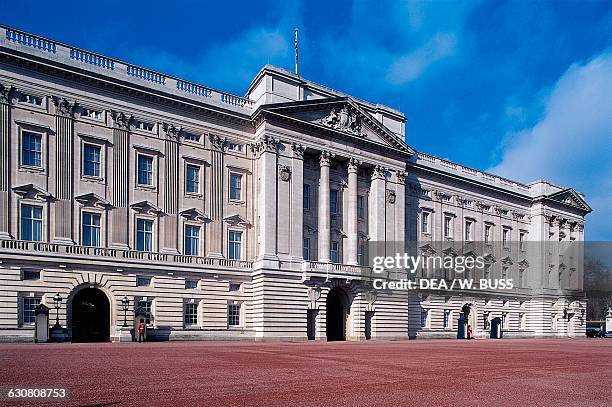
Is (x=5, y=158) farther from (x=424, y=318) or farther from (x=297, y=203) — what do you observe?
(x=424, y=318)

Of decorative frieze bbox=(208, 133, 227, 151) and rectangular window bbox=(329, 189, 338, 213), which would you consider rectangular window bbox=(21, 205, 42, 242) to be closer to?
decorative frieze bbox=(208, 133, 227, 151)

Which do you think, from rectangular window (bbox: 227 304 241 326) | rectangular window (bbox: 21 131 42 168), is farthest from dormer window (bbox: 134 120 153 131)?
rectangular window (bbox: 227 304 241 326)

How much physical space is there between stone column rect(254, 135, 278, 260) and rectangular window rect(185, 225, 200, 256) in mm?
5471

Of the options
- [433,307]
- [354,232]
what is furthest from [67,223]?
[433,307]

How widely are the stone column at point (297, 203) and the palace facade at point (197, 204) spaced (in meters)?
0.14

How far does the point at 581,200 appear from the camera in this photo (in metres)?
83.8

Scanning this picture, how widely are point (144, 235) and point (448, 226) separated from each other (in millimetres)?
39067

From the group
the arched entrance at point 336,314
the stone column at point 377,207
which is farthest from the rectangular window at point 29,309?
the stone column at point 377,207

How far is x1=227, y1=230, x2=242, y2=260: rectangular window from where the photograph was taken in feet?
155

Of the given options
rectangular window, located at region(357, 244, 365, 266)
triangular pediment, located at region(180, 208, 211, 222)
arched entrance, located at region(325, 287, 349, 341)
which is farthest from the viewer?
rectangular window, located at region(357, 244, 365, 266)

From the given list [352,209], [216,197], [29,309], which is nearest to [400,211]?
[352,209]

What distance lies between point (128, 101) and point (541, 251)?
6124 cm

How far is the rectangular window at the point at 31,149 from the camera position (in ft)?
125

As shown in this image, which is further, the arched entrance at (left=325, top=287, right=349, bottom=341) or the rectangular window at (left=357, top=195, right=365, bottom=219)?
the rectangular window at (left=357, top=195, right=365, bottom=219)
